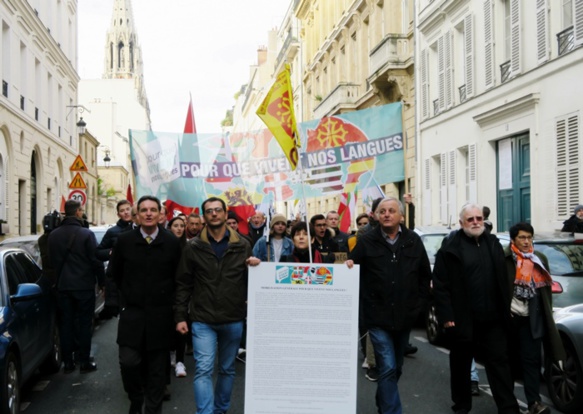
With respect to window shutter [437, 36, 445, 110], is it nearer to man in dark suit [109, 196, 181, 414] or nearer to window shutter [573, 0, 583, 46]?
window shutter [573, 0, 583, 46]

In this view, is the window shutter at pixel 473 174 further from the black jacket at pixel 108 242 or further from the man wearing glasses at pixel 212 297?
the man wearing glasses at pixel 212 297

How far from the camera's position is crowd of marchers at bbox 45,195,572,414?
243 inches

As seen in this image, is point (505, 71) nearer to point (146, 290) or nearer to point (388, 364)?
point (388, 364)

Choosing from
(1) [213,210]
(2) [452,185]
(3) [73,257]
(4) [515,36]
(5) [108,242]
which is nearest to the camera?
(1) [213,210]

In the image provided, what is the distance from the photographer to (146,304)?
244 inches

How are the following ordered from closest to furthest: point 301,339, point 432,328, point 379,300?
point 301,339 → point 379,300 → point 432,328

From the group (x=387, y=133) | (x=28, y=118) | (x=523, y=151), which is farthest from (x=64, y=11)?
(x=387, y=133)

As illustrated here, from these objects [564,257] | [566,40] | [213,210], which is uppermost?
[566,40]

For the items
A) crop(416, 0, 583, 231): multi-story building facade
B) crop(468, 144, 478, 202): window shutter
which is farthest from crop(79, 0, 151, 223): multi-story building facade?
crop(468, 144, 478, 202): window shutter

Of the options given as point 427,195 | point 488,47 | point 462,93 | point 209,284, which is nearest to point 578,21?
point 488,47

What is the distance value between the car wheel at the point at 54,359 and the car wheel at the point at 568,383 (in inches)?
212

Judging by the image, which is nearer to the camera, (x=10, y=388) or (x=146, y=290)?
(x=146, y=290)

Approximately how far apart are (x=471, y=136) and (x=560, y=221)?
18.0ft

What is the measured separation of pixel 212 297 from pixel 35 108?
28.8 m
